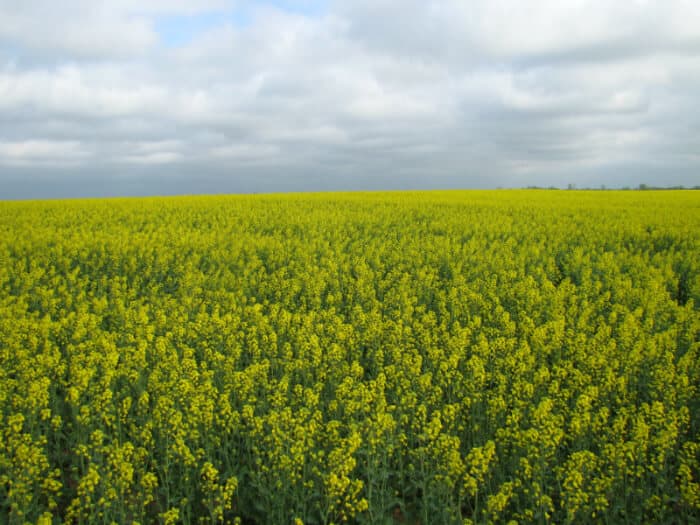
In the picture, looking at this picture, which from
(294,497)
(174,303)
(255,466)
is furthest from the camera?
(174,303)

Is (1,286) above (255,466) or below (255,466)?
above

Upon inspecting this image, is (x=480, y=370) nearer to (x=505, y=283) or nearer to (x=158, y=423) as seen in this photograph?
(x=158, y=423)

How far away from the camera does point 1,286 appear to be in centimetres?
A: 1103

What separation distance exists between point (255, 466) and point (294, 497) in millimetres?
1075

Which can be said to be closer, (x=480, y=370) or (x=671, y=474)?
(x=671, y=474)

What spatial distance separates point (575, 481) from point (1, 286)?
40.7 feet

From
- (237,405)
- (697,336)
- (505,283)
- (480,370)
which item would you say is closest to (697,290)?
(697,336)

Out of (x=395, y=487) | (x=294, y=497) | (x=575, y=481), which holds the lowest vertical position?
(x=395, y=487)

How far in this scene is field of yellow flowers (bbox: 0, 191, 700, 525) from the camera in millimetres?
4512

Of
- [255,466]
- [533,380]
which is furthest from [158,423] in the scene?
[533,380]

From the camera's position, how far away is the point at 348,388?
18.4 ft

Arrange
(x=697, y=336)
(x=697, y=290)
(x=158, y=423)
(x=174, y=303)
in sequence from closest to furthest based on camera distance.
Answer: (x=158, y=423) → (x=697, y=336) → (x=174, y=303) → (x=697, y=290)

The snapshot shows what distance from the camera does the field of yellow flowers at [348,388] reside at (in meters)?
4.51

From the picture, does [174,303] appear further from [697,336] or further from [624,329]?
[697,336]
